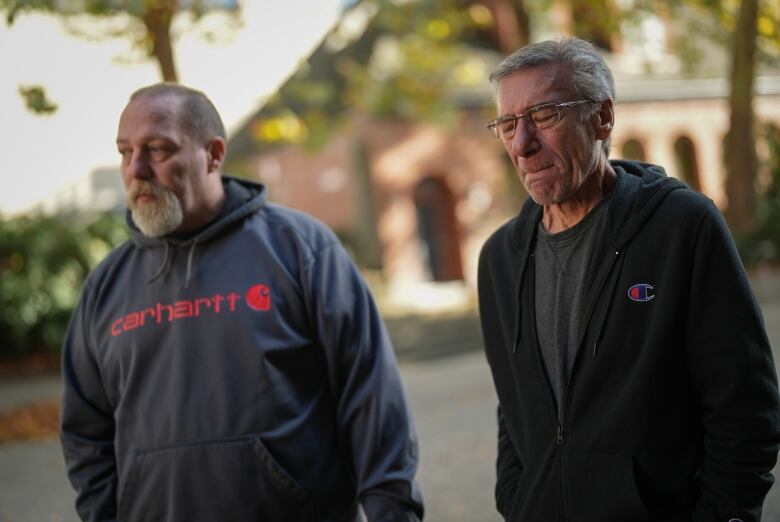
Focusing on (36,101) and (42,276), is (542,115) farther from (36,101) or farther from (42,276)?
(42,276)

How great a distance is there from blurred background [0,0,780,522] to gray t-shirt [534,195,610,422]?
4.71 feet

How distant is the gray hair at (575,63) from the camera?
2629mm

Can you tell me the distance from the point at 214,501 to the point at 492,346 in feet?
3.31

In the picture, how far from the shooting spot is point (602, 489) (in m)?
2.48

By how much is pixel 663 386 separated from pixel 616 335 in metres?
0.17

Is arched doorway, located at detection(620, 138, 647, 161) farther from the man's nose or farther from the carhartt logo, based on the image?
the man's nose

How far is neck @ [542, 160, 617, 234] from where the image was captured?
2.71 metres

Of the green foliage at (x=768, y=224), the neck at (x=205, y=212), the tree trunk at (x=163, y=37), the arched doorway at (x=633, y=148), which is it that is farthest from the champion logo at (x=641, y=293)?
the arched doorway at (x=633, y=148)

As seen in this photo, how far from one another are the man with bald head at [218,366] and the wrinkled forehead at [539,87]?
100 cm

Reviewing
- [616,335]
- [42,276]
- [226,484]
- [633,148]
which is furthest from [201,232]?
[633,148]

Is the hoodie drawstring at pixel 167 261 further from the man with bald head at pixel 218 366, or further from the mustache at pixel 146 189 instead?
the mustache at pixel 146 189

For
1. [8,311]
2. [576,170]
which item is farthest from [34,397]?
[576,170]

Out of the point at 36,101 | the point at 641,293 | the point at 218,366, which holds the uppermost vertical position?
the point at 36,101

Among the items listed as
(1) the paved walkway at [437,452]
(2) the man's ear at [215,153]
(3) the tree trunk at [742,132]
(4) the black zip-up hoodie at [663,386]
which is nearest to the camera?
(4) the black zip-up hoodie at [663,386]
